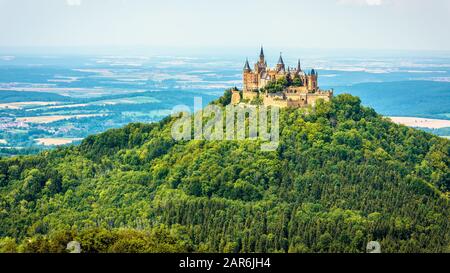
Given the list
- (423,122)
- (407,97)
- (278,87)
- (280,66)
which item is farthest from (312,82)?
(407,97)

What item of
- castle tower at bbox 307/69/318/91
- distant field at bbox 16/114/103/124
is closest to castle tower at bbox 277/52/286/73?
Answer: castle tower at bbox 307/69/318/91

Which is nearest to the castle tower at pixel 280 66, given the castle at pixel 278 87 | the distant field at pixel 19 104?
the castle at pixel 278 87
